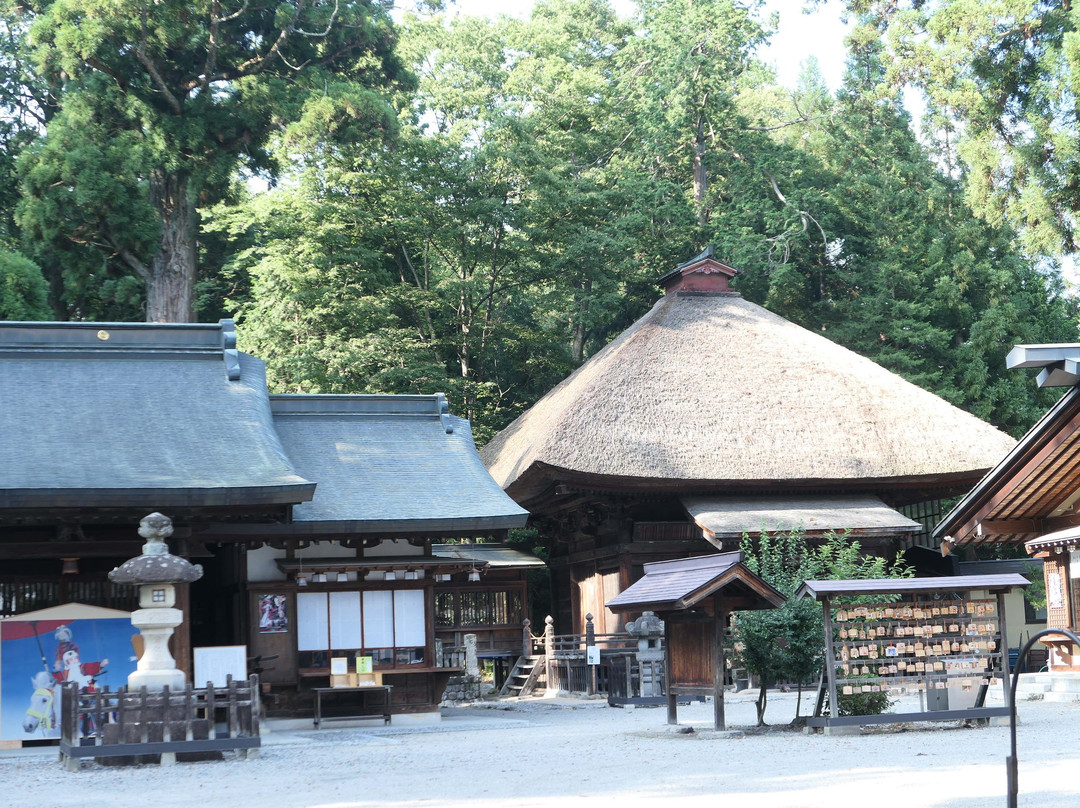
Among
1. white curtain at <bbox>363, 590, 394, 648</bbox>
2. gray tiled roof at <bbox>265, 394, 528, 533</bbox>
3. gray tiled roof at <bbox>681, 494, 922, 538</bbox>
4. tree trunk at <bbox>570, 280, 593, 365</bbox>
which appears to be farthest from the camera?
tree trunk at <bbox>570, 280, 593, 365</bbox>

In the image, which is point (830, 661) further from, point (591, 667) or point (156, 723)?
point (591, 667)

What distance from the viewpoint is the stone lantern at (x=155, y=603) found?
11.2 metres

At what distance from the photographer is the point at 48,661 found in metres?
13.3

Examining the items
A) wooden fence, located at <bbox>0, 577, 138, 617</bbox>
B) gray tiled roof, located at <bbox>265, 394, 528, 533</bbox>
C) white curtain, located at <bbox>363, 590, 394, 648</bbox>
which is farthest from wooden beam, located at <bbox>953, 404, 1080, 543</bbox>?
wooden fence, located at <bbox>0, 577, 138, 617</bbox>

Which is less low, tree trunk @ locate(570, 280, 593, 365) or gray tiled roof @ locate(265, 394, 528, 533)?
tree trunk @ locate(570, 280, 593, 365)

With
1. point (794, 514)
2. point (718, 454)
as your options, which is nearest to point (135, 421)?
point (718, 454)

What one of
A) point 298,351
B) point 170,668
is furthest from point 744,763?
point 298,351

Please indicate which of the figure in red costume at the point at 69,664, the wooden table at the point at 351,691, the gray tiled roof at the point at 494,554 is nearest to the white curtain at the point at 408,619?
the wooden table at the point at 351,691

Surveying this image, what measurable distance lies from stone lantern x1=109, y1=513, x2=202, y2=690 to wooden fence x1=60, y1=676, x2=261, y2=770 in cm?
23

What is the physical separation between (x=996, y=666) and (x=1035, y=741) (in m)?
1.72

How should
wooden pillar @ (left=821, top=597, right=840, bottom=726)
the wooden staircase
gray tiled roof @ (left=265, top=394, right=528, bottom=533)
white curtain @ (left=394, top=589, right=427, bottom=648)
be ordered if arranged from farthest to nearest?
the wooden staircase, white curtain @ (left=394, top=589, right=427, bottom=648), gray tiled roof @ (left=265, top=394, right=528, bottom=533), wooden pillar @ (left=821, top=597, right=840, bottom=726)

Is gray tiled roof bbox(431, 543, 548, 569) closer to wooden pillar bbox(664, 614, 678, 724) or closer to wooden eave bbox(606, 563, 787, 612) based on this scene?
wooden pillar bbox(664, 614, 678, 724)

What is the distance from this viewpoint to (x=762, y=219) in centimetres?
3328

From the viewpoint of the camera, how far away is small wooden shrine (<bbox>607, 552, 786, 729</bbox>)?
11516 mm
